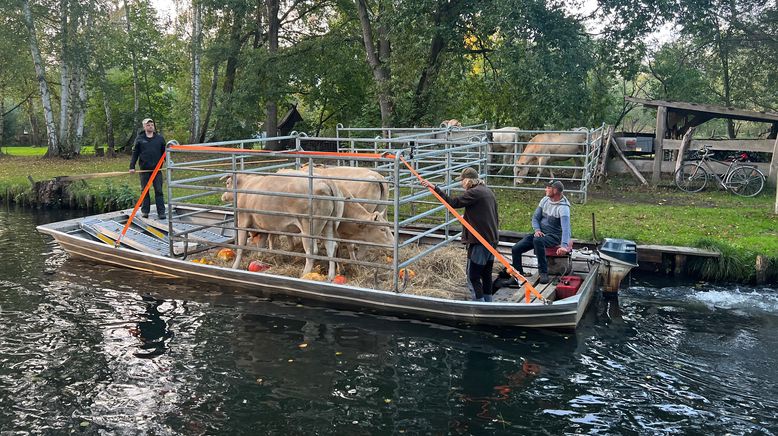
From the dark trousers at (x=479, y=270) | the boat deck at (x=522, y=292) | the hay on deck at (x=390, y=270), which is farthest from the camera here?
the hay on deck at (x=390, y=270)

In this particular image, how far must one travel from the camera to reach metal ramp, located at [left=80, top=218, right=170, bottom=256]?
496 inches

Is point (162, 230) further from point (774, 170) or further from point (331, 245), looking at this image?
point (774, 170)

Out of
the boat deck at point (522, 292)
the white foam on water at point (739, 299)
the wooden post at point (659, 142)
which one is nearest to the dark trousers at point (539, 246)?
the boat deck at point (522, 292)

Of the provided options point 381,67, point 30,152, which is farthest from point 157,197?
point 30,152

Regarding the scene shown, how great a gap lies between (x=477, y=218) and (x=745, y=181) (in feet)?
43.3

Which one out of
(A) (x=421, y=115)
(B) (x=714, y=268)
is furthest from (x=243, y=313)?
(A) (x=421, y=115)

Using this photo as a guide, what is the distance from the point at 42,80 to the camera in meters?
29.1

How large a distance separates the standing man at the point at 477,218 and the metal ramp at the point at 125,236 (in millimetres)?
6064

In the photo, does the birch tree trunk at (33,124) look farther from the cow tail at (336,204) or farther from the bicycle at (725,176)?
the cow tail at (336,204)

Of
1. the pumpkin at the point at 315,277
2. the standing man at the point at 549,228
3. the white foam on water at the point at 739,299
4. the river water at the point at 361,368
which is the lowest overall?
the river water at the point at 361,368

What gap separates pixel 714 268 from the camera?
12336 millimetres

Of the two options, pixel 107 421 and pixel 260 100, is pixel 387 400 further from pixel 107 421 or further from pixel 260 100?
pixel 260 100

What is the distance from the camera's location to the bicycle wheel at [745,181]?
1895 cm

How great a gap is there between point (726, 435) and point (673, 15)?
50.6ft
